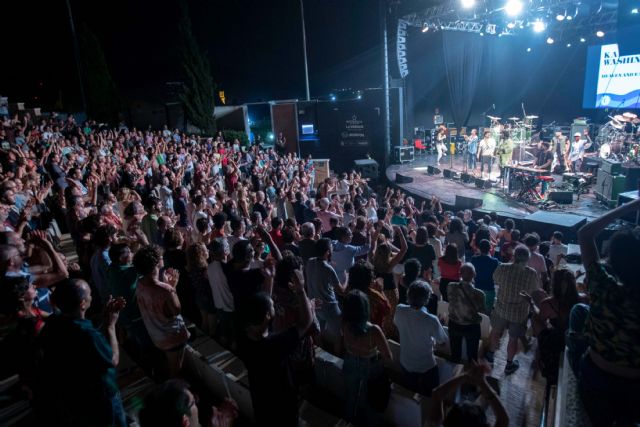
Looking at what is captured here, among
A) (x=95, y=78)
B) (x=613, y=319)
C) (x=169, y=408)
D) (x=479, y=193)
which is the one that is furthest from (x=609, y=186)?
(x=95, y=78)

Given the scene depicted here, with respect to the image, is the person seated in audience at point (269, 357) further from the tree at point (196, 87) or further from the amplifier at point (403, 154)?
the tree at point (196, 87)

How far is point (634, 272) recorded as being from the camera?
183cm

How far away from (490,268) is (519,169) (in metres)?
8.05

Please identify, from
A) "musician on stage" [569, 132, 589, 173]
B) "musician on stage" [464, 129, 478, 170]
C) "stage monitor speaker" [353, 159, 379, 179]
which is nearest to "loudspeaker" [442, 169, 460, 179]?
"musician on stage" [464, 129, 478, 170]

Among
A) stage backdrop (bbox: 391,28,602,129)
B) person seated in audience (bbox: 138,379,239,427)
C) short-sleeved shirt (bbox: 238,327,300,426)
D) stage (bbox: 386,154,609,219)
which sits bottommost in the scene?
stage (bbox: 386,154,609,219)

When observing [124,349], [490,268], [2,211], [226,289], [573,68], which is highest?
[573,68]

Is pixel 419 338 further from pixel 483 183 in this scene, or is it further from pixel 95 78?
pixel 95 78

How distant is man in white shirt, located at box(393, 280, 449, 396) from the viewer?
2893 mm

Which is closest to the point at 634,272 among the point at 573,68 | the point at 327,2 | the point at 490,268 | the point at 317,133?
the point at 490,268

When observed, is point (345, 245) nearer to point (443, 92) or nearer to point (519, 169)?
point (519, 169)

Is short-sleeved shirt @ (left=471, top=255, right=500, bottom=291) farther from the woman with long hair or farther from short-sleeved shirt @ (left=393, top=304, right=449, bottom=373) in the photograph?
short-sleeved shirt @ (left=393, top=304, right=449, bottom=373)

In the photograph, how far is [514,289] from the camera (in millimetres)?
3848

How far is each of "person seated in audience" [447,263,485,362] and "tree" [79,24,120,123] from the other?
19887mm

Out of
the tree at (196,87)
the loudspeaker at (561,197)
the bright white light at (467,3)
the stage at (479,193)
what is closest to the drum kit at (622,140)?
the stage at (479,193)
